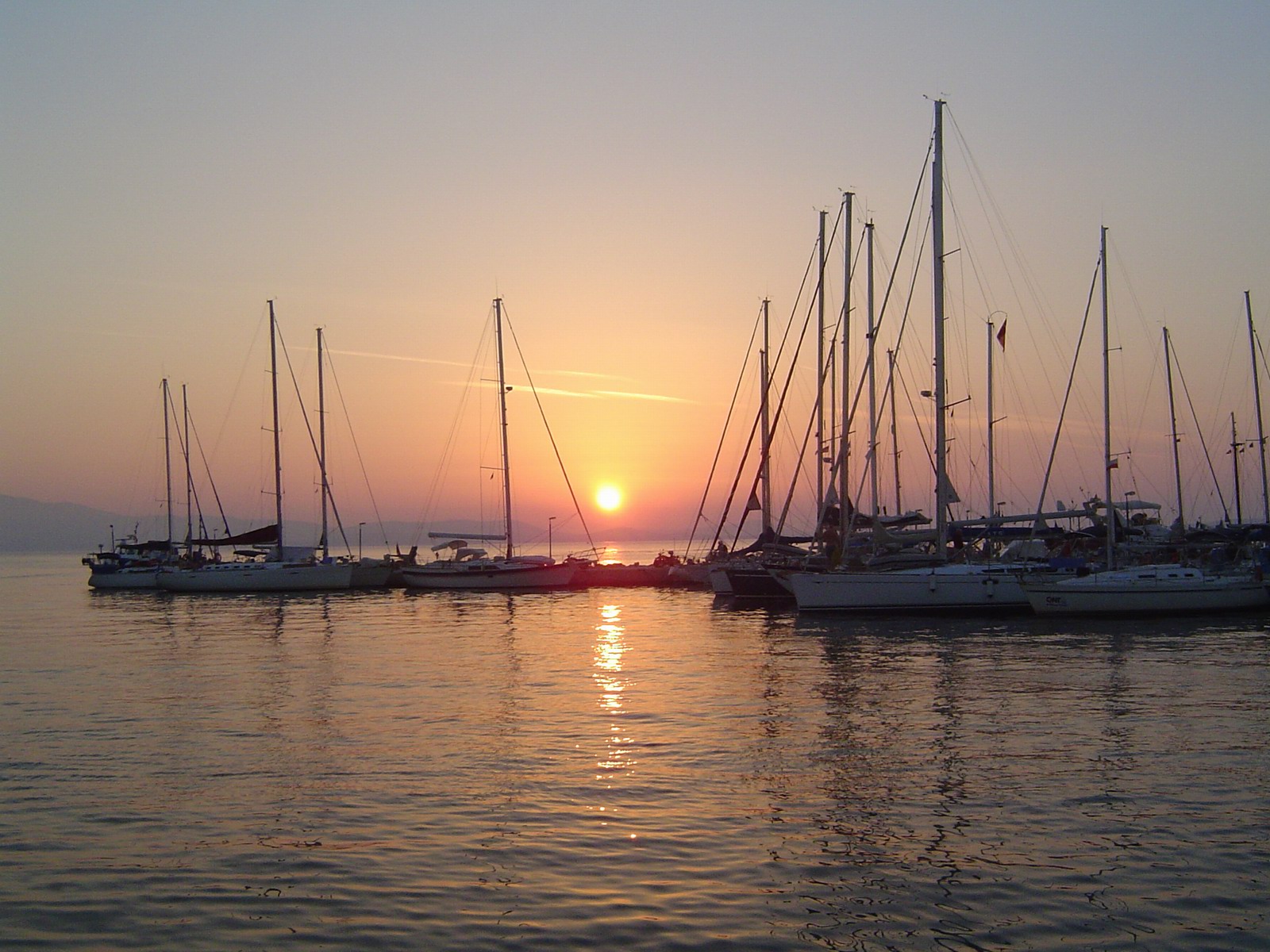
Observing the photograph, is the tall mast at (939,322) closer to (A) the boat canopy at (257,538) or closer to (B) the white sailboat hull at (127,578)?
(A) the boat canopy at (257,538)

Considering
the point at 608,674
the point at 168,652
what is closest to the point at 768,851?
the point at 608,674

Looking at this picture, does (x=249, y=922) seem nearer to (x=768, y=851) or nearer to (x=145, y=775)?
(x=768, y=851)

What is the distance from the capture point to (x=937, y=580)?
41.2 metres

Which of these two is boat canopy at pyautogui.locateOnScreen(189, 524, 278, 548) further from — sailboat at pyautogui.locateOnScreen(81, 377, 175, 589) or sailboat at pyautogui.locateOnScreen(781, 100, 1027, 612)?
sailboat at pyautogui.locateOnScreen(781, 100, 1027, 612)

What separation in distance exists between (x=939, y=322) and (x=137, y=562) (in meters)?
67.8

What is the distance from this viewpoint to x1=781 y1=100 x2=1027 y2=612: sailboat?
41219 millimetres

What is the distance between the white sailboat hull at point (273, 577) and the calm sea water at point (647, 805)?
42.2 meters

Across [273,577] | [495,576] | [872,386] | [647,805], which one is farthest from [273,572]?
[647,805]

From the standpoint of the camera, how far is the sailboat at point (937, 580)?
41219 millimetres

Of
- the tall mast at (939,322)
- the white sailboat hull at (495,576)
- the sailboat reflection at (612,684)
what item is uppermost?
the tall mast at (939,322)

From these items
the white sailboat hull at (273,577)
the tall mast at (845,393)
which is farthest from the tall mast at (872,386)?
the white sailboat hull at (273,577)

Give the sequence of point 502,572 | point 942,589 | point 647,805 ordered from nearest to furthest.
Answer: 1. point 647,805
2. point 942,589
3. point 502,572

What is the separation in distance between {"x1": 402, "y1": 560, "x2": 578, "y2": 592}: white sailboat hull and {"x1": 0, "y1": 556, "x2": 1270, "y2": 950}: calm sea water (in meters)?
39.9

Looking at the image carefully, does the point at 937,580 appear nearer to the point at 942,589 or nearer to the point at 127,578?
the point at 942,589
